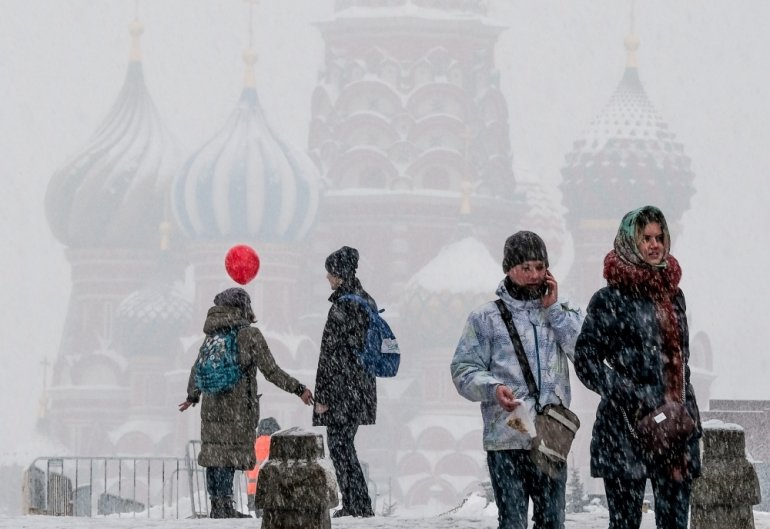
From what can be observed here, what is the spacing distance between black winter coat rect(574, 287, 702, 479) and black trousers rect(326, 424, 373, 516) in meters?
2.79

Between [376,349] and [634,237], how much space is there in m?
2.93

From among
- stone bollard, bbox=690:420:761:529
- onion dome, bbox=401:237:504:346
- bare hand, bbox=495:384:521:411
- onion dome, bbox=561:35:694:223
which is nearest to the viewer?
bare hand, bbox=495:384:521:411

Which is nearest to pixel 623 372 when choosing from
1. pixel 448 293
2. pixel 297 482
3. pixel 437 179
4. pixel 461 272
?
pixel 297 482

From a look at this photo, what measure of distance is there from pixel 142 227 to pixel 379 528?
71.1 metres

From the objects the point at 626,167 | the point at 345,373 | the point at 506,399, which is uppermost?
the point at 626,167

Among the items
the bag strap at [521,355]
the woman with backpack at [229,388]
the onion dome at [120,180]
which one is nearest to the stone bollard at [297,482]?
the bag strap at [521,355]

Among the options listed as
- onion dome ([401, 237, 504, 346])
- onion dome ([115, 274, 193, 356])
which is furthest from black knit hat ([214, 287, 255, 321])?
onion dome ([115, 274, 193, 356])

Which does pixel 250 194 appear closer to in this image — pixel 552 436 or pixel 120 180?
pixel 120 180

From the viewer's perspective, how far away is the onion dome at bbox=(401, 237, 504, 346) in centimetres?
7188

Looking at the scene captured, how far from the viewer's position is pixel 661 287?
641 centimetres

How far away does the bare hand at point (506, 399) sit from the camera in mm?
6801

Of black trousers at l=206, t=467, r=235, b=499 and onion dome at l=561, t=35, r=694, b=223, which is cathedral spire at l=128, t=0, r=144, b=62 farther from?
black trousers at l=206, t=467, r=235, b=499

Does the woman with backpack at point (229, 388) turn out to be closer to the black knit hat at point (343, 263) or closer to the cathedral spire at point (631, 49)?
the black knit hat at point (343, 263)

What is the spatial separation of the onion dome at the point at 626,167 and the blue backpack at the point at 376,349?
66274 millimetres
